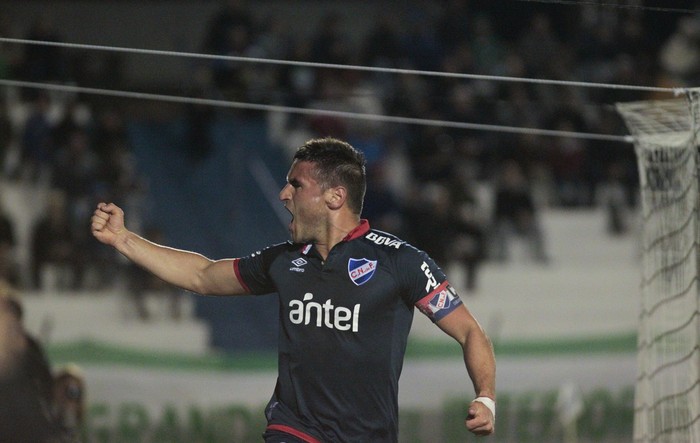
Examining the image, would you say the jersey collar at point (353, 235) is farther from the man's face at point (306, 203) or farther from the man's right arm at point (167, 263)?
the man's right arm at point (167, 263)

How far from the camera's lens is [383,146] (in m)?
14.3

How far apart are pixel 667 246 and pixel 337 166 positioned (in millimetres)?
3068

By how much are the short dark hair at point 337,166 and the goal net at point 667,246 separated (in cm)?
216

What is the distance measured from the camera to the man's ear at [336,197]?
15.3 feet

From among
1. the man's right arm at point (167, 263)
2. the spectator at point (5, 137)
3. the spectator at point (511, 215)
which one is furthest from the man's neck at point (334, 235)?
the spectator at point (511, 215)

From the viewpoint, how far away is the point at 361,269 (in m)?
4.63

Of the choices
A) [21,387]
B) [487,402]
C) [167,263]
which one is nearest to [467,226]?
[21,387]

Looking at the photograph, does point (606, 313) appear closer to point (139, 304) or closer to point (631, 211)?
point (631, 211)

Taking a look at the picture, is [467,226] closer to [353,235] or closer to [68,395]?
[68,395]

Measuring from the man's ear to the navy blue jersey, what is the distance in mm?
168

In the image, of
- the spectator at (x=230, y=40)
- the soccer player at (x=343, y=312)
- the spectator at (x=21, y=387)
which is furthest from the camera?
the spectator at (x=230, y=40)

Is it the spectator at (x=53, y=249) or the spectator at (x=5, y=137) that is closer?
the spectator at (x=53, y=249)

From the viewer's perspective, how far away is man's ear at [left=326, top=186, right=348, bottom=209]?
4676 millimetres

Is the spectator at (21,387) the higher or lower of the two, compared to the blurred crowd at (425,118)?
lower
